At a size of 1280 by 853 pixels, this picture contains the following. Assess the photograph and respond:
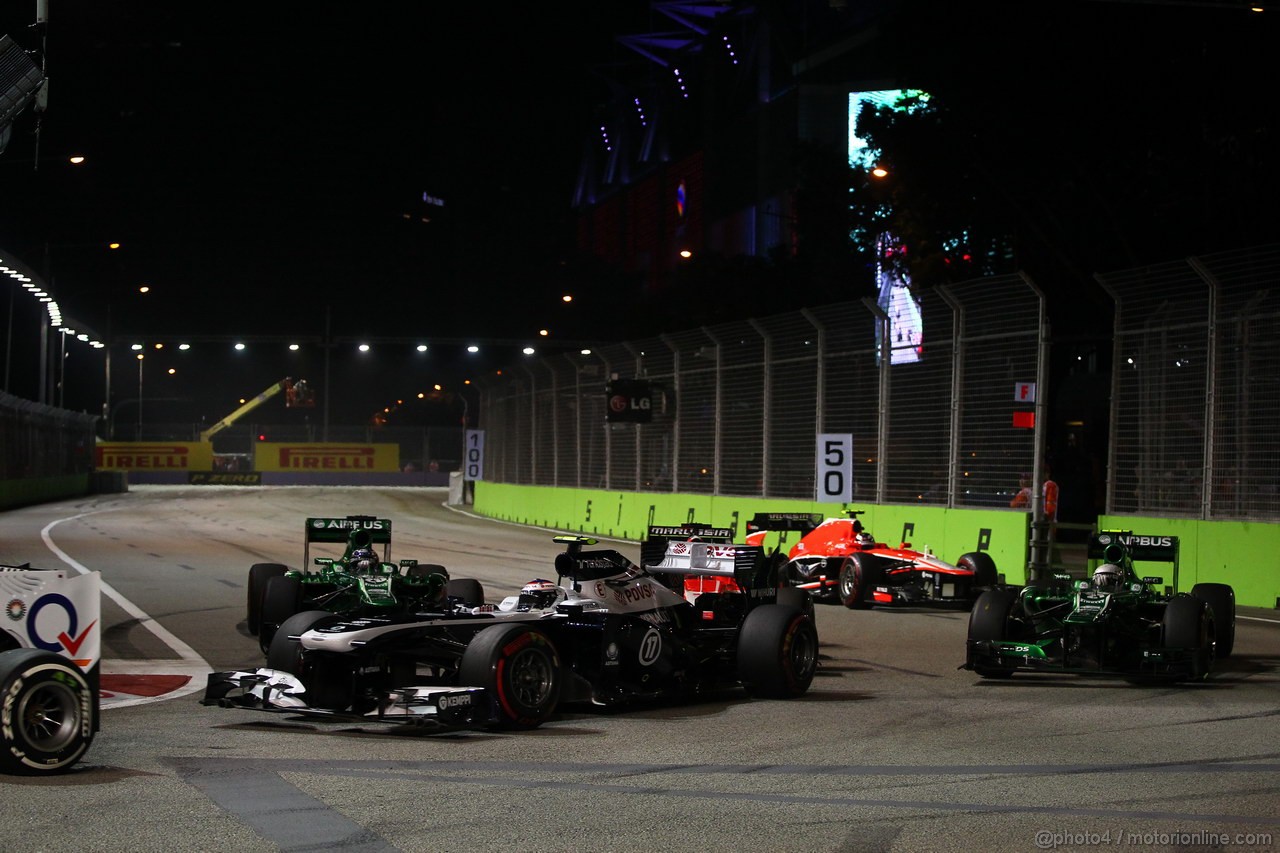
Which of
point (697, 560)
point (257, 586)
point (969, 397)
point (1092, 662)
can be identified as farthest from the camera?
point (969, 397)

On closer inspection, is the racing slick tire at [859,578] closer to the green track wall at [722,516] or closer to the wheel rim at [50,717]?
the green track wall at [722,516]

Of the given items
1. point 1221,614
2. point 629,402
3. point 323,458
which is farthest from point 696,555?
point 323,458

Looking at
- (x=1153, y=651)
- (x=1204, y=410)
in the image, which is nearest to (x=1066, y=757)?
(x=1153, y=651)

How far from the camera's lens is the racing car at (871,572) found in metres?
17.3

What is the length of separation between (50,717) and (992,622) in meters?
7.05

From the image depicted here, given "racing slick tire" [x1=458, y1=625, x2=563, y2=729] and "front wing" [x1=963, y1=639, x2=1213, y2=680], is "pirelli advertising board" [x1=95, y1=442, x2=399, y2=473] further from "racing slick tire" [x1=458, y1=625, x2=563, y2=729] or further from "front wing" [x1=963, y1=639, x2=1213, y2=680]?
"racing slick tire" [x1=458, y1=625, x2=563, y2=729]

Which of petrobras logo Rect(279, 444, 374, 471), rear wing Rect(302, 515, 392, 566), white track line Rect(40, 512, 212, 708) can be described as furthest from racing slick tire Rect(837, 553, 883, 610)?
petrobras logo Rect(279, 444, 374, 471)

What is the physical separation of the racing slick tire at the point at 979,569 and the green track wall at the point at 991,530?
2092mm

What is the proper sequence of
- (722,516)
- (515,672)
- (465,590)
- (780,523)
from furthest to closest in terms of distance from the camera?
(722,516) → (780,523) → (465,590) → (515,672)

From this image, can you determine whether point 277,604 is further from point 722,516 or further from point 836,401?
point 722,516

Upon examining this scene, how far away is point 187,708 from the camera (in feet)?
32.3

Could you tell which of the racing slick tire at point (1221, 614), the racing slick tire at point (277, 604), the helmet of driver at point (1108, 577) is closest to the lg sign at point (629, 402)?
the racing slick tire at point (277, 604)

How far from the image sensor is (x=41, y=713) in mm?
7242

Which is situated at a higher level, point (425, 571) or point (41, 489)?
point (425, 571)
